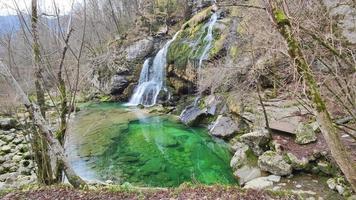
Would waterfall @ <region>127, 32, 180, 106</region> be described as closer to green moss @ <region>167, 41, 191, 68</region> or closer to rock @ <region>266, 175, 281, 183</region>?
green moss @ <region>167, 41, 191, 68</region>

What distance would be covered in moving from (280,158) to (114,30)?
30928 mm

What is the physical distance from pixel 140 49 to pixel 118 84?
12.2ft

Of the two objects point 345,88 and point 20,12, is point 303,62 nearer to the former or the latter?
point 345,88

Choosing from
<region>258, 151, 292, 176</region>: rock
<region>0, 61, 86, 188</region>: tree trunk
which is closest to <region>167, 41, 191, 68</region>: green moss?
<region>258, 151, 292, 176</region>: rock

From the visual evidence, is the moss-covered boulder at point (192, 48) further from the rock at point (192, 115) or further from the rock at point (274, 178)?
the rock at point (274, 178)

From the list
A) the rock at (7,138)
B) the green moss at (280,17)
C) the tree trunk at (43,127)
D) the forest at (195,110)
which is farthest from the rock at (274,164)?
the rock at (7,138)

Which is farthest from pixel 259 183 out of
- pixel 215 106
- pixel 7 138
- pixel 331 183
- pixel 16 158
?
pixel 7 138

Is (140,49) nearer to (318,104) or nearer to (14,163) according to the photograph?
(14,163)

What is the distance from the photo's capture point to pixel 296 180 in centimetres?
776

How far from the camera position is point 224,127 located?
43.9ft

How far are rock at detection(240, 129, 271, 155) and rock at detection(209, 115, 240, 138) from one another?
2.60 meters

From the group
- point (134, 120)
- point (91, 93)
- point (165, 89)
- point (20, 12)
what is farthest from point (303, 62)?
point (91, 93)

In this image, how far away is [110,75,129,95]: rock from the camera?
2672cm

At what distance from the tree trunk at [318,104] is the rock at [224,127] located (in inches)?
356
